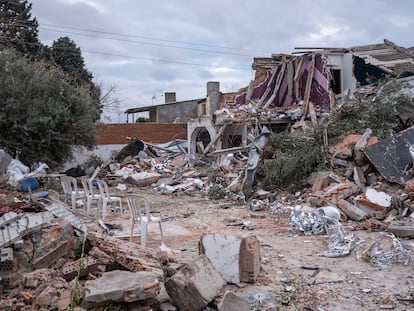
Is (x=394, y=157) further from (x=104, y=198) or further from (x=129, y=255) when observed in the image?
(x=129, y=255)

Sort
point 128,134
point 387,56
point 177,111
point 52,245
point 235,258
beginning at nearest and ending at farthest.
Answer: point 52,245
point 235,258
point 387,56
point 128,134
point 177,111

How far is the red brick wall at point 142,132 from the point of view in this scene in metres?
22.5

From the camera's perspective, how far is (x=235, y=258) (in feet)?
16.6

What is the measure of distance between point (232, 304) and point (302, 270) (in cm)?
184

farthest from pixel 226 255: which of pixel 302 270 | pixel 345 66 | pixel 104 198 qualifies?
pixel 345 66

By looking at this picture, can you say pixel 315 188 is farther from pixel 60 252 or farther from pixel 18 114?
pixel 18 114

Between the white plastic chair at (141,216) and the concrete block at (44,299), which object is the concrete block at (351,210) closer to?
the white plastic chair at (141,216)

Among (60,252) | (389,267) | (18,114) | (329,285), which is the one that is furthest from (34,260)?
(18,114)

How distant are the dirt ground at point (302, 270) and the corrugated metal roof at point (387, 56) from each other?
9855 millimetres

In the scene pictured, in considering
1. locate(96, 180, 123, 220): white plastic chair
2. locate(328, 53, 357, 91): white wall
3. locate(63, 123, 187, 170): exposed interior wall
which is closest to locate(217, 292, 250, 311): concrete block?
locate(96, 180, 123, 220): white plastic chair

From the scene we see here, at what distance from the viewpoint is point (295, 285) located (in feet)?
16.7

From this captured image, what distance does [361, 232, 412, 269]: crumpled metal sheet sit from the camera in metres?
5.75

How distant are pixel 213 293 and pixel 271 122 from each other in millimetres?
12629

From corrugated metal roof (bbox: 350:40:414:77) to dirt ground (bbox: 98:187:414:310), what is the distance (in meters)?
9.86
